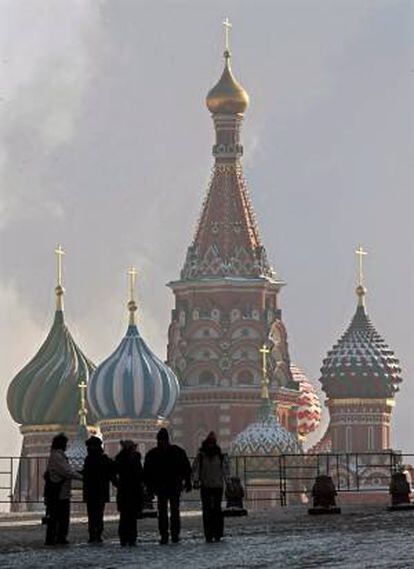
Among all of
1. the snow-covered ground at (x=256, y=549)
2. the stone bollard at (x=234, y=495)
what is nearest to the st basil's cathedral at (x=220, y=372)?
the stone bollard at (x=234, y=495)

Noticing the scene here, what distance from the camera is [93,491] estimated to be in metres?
35.9

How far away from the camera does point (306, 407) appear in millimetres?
150875

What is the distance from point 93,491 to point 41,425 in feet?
369

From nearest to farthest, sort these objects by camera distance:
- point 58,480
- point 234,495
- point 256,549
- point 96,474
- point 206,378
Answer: point 256,549 < point 96,474 < point 58,480 < point 234,495 < point 206,378

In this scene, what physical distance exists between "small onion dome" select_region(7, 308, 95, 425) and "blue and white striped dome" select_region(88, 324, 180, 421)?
3.06m

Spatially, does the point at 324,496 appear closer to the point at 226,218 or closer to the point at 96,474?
the point at 96,474

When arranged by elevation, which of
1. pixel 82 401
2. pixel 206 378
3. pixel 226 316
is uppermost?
pixel 226 316

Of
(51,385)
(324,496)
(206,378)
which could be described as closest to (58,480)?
(324,496)

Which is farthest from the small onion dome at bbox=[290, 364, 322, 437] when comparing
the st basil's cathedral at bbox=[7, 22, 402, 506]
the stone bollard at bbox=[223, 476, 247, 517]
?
the stone bollard at bbox=[223, 476, 247, 517]

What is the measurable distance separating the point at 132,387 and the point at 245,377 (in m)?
5.71

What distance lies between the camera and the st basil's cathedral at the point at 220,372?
144 meters

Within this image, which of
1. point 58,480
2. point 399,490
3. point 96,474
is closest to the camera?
point 96,474

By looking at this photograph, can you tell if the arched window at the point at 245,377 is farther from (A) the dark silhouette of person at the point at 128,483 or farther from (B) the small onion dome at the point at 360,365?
(A) the dark silhouette of person at the point at 128,483

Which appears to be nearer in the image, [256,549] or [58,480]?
[256,549]
